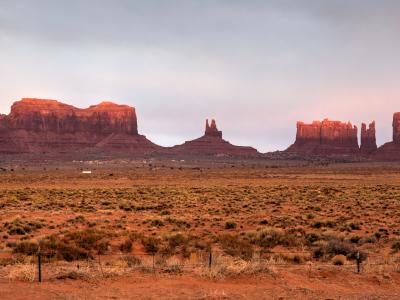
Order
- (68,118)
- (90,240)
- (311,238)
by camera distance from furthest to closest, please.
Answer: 1. (68,118)
2. (311,238)
3. (90,240)

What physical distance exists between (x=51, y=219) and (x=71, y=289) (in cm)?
1349

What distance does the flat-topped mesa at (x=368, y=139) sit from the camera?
185925 mm

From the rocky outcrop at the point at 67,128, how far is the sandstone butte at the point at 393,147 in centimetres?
7880

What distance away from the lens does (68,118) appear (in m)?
184

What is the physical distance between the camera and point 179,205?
98.3 ft

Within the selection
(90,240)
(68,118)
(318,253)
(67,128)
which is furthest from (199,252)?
(68,118)

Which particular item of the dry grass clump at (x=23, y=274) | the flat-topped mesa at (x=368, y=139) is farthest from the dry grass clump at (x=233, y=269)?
the flat-topped mesa at (x=368, y=139)

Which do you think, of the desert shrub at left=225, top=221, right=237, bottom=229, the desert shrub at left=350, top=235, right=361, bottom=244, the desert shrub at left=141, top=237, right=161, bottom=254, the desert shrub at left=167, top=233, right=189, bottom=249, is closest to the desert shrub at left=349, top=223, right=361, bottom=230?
the desert shrub at left=350, top=235, right=361, bottom=244

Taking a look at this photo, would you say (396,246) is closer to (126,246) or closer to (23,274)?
(126,246)

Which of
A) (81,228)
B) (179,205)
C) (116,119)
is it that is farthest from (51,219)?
(116,119)

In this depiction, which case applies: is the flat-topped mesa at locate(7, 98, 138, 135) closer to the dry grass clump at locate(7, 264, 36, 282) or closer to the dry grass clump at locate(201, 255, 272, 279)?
the dry grass clump at locate(7, 264, 36, 282)

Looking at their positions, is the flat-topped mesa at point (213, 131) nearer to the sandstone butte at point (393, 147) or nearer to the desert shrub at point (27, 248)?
A: the sandstone butte at point (393, 147)

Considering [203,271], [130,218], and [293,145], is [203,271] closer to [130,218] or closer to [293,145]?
[130,218]

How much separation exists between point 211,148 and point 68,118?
185ft
